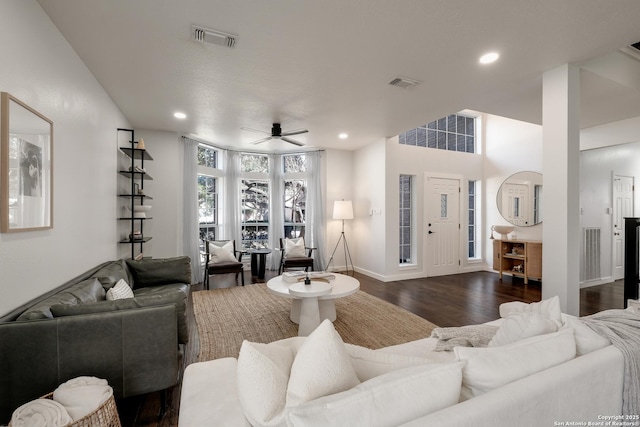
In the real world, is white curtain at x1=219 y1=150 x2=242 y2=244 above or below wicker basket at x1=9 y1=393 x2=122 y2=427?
above

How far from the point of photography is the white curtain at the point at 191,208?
15.8 ft

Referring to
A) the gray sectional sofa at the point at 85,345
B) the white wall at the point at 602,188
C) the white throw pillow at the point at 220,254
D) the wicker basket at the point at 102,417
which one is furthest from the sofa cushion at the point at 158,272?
the white wall at the point at 602,188

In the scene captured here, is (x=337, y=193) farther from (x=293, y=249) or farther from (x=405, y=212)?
(x=293, y=249)

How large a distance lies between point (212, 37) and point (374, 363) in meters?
2.43

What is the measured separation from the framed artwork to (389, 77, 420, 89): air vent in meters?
2.86

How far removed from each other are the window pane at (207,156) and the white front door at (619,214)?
743cm

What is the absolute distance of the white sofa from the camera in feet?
2.85

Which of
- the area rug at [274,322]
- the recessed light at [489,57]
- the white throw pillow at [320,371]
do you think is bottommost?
the area rug at [274,322]

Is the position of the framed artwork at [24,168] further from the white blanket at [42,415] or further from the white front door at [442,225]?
the white front door at [442,225]

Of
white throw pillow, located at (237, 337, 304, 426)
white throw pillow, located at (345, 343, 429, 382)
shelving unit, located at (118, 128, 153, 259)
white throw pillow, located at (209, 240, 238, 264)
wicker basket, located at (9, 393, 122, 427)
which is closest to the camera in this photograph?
white throw pillow, located at (237, 337, 304, 426)

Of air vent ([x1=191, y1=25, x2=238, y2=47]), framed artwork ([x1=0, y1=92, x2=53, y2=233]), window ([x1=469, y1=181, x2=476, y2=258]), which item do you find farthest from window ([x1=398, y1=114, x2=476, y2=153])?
framed artwork ([x1=0, y1=92, x2=53, y2=233])

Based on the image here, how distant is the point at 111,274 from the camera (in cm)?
258

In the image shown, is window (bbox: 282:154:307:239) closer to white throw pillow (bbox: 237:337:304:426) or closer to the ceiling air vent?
the ceiling air vent

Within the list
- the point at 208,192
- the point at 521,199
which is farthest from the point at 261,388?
the point at 521,199
